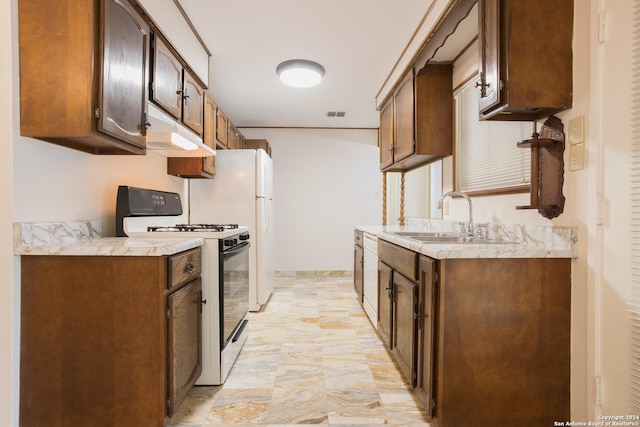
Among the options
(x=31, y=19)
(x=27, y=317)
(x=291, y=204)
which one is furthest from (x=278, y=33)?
(x=291, y=204)

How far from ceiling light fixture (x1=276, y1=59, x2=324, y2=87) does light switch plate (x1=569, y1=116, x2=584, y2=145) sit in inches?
87.5

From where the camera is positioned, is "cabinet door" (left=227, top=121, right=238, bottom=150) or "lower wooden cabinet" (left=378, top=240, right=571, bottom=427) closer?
"lower wooden cabinet" (left=378, top=240, right=571, bottom=427)

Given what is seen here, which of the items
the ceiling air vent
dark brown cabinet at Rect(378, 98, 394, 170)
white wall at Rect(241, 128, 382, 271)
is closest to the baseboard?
white wall at Rect(241, 128, 382, 271)

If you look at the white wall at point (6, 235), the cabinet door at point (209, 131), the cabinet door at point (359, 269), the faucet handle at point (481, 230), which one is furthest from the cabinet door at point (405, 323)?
the cabinet door at point (209, 131)

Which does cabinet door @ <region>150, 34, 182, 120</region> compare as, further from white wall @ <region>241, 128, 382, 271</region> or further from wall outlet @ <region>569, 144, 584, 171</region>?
white wall @ <region>241, 128, 382, 271</region>

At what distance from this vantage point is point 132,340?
4.82 ft

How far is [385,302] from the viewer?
2498 millimetres

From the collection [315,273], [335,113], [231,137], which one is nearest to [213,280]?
[231,137]

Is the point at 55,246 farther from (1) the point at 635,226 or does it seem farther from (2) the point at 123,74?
(1) the point at 635,226

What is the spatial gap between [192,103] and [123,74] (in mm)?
1074

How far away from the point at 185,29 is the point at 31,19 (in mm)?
1138

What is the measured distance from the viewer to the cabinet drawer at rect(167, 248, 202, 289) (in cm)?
154

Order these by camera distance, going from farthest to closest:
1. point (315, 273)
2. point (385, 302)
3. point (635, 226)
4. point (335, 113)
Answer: point (315, 273), point (335, 113), point (385, 302), point (635, 226)

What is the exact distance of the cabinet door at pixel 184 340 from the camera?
1539 mm
